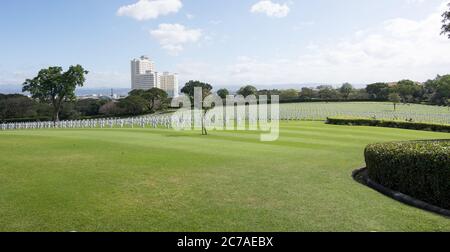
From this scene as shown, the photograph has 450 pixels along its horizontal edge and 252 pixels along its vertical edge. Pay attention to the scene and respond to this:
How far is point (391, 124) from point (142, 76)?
15166cm

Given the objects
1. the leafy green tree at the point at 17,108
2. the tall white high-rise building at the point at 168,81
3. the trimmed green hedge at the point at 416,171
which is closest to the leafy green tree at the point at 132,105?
the leafy green tree at the point at 17,108

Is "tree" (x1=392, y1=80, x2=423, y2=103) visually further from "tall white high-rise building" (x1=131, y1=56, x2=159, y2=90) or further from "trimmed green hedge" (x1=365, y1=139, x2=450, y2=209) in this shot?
"tall white high-rise building" (x1=131, y1=56, x2=159, y2=90)

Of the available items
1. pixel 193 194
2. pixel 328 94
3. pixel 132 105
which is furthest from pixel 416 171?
pixel 328 94

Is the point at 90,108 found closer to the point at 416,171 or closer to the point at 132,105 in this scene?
the point at 132,105

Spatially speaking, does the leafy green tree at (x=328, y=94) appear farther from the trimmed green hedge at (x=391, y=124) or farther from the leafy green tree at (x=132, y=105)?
the trimmed green hedge at (x=391, y=124)

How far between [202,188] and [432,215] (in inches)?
179

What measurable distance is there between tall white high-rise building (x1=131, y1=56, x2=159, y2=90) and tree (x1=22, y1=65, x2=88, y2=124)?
89609mm

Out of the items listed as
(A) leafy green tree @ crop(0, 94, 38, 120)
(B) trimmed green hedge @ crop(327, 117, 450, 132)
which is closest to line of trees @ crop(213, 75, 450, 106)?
(A) leafy green tree @ crop(0, 94, 38, 120)

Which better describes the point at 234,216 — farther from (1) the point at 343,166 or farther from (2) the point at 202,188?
(1) the point at 343,166

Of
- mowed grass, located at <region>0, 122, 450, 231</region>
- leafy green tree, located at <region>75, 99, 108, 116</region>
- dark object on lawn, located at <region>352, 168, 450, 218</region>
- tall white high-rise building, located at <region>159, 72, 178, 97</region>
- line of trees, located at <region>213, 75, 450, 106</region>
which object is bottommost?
dark object on lawn, located at <region>352, 168, 450, 218</region>

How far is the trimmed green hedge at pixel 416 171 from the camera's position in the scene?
7.44 meters

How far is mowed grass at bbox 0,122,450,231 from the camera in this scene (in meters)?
6.22
